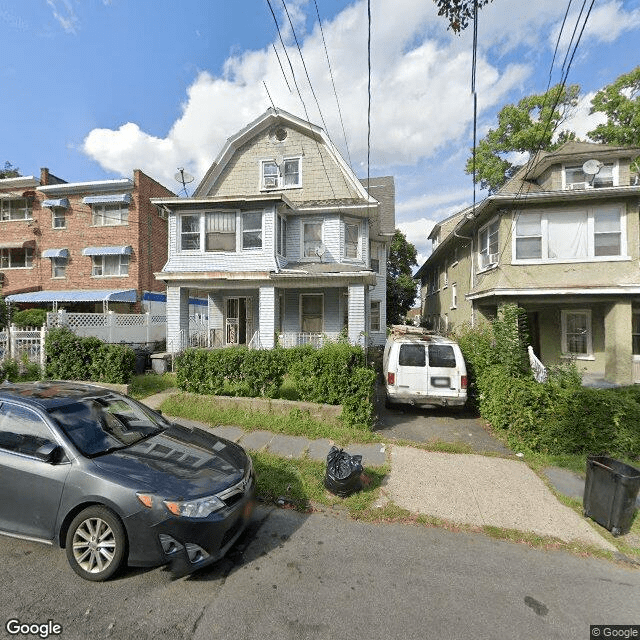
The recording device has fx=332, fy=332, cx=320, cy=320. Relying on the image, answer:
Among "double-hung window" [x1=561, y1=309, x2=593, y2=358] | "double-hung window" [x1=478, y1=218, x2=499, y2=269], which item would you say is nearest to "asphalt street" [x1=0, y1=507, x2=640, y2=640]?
"double-hung window" [x1=478, y1=218, x2=499, y2=269]

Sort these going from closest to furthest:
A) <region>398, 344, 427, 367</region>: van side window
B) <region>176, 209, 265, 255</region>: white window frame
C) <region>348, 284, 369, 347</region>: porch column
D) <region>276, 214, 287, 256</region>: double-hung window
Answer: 1. <region>398, 344, 427, 367</region>: van side window
2. <region>348, 284, 369, 347</region>: porch column
3. <region>176, 209, 265, 255</region>: white window frame
4. <region>276, 214, 287, 256</region>: double-hung window

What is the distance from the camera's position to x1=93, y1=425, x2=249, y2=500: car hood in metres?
3.06

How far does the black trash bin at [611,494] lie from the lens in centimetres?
387

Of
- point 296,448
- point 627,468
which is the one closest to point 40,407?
point 296,448

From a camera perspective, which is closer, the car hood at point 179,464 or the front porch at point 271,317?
the car hood at point 179,464

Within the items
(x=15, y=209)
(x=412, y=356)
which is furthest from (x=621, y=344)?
(x=15, y=209)

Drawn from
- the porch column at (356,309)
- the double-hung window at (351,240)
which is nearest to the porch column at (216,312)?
the double-hung window at (351,240)

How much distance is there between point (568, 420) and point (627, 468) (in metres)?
2.02

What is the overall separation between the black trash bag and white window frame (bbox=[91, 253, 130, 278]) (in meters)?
19.3

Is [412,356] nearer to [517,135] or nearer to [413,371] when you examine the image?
[413,371]

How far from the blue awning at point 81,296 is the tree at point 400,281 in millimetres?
17955

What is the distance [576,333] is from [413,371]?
29.0 feet

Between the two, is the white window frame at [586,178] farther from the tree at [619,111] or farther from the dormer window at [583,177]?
the tree at [619,111]

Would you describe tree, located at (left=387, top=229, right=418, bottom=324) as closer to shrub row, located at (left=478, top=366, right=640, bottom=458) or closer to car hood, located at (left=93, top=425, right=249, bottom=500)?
shrub row, located at (left=478, top=366, right=640, bottom=458)
